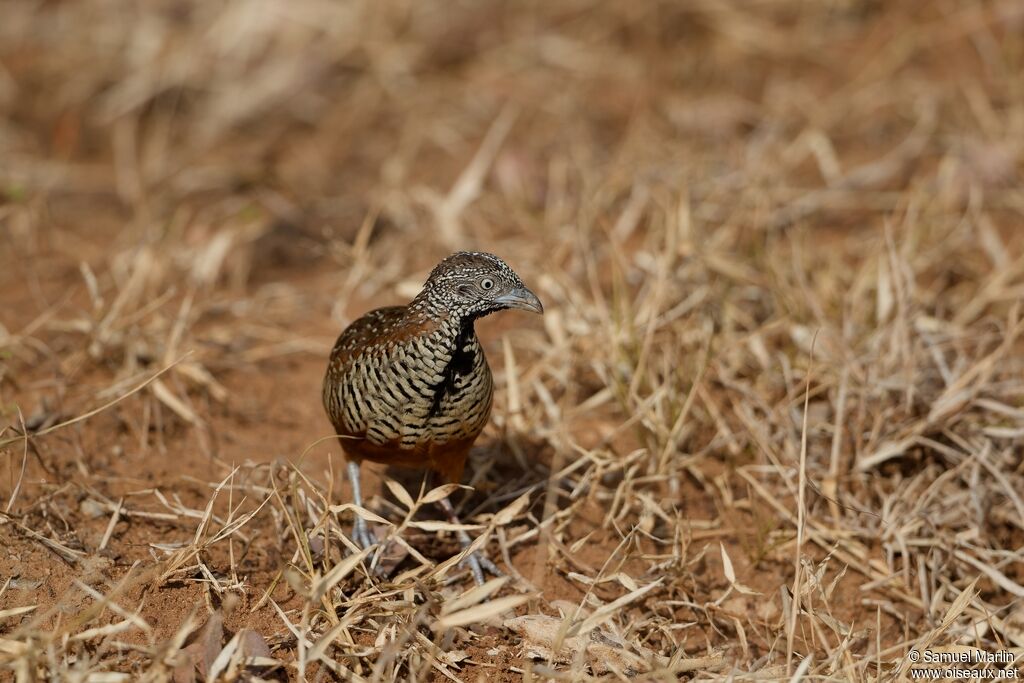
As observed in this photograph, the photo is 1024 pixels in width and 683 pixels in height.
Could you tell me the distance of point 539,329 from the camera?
603cm

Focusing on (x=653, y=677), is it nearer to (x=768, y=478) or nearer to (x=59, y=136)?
(x=768, y=478)

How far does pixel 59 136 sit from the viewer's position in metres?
8.38

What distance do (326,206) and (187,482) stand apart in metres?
3.24

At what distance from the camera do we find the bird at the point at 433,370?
3.99 meters

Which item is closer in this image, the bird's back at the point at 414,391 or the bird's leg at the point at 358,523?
the bird's back at the point at 414,391

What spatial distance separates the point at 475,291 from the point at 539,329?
6.61ft

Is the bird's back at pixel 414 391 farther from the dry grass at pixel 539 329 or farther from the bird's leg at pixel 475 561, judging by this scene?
the bird's leg at pixel 475 561

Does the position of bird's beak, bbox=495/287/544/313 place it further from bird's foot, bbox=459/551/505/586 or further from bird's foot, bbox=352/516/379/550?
bird's foot, bbox=352/516/379/550

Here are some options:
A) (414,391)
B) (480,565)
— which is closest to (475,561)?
(480,565)

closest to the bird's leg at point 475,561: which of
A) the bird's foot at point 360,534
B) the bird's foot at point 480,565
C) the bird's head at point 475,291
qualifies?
the bird's foot at point 480,565

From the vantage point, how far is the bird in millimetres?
3988

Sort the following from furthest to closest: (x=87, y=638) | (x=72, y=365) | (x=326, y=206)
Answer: (x=326, y=206) → (x=72, y=365) → (x=87, y=638)

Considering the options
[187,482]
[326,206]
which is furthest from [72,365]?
[326,206]

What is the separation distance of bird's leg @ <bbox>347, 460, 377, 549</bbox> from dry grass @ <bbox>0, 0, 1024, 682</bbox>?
154mm
